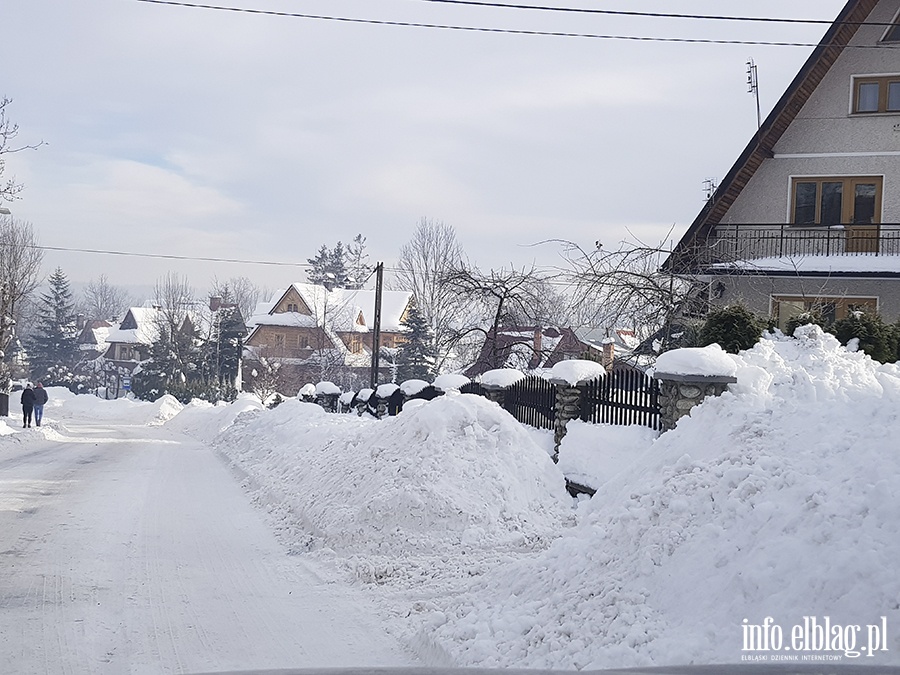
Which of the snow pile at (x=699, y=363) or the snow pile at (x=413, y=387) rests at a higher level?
the snow pile at (x=699, y=363)

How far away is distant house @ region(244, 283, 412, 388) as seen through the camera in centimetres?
5329

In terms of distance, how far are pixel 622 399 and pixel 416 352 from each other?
35.2 metres

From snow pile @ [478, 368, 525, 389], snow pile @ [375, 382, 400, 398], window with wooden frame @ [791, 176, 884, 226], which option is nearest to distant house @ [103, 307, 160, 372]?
snow pile @ [375, 382, 400, 398]

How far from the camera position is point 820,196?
19.7 metres

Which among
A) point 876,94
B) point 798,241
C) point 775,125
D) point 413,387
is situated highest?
point 876,94

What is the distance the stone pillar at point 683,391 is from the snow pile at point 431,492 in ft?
5.60

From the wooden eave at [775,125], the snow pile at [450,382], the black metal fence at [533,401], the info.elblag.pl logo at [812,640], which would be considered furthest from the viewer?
the wooden eave at [775,125]

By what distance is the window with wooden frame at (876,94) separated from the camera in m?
19.2

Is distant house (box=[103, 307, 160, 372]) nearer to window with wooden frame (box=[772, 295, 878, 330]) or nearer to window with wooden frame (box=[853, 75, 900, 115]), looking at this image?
window with wooden frame (box=[772, 295, 878, 330])

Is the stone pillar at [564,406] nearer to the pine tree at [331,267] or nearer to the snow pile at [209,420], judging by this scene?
the snow pile at [209,420]

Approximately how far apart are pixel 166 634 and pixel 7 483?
9621 mm

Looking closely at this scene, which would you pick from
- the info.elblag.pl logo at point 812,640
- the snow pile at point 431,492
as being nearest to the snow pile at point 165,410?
the snow pile at point 431,492

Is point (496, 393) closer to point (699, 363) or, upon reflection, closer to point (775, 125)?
point (699, 363)

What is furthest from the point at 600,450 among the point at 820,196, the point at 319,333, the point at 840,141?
the point at 319,333
